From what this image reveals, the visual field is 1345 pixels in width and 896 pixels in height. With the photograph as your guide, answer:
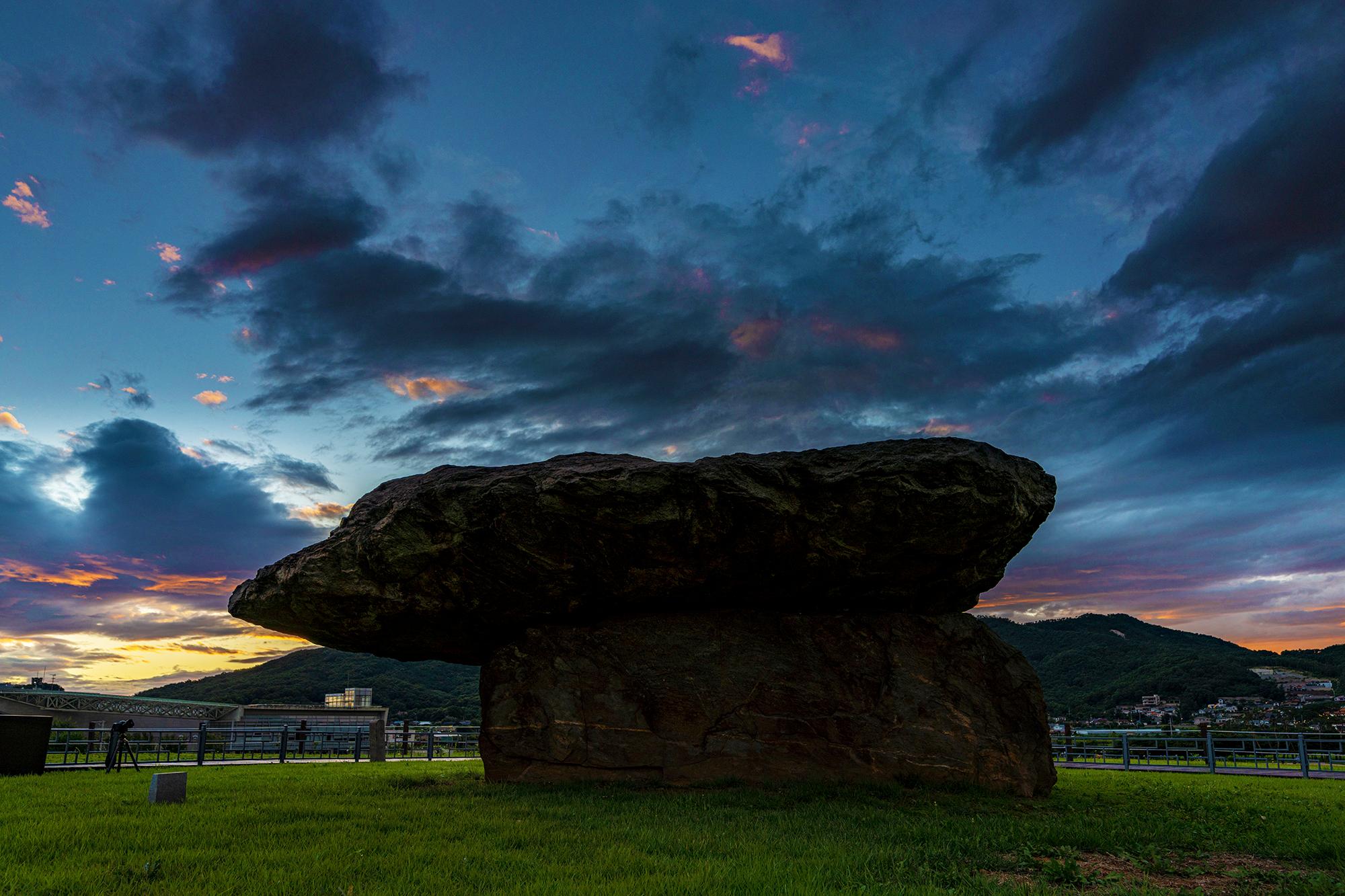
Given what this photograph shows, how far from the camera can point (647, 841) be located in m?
8.59

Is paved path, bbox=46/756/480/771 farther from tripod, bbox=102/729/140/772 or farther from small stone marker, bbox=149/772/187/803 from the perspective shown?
small stone marker, bbox=149/772/187/803

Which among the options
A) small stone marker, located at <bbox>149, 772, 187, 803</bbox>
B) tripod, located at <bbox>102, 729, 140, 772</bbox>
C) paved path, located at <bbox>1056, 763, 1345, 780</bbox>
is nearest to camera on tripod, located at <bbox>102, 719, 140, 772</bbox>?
tripod, located at <bbox>102, 729, 140, 772</bbox>

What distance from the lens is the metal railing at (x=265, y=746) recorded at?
21.3 metres

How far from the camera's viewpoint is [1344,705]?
42.9 m

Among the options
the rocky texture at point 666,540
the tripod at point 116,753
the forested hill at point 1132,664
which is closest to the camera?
the rocky texture at point 666,540

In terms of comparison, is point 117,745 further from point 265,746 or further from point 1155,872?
point 1155,872

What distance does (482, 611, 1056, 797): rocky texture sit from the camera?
13523 millimetres

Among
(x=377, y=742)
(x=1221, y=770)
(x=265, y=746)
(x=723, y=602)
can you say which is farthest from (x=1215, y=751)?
(x=265, y=746)

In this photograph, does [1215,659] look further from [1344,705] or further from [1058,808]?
[1058,808]

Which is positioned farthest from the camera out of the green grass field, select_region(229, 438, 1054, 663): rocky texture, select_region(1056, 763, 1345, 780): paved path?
select_region(1056, 763, 1345, 780): paved path

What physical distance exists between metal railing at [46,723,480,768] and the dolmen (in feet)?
32.3

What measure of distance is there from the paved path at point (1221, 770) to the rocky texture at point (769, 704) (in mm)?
13934

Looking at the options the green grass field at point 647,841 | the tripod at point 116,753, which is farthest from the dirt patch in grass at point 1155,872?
the tripod at point 116,753

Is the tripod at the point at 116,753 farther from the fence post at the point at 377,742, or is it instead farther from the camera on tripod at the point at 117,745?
the fence post at the point at 377,742
